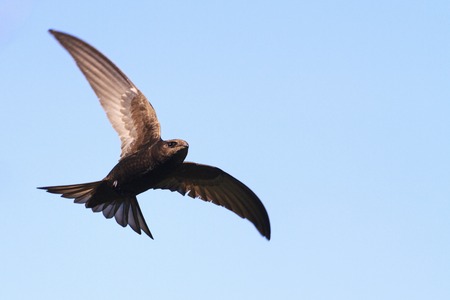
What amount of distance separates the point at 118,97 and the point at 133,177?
171cm

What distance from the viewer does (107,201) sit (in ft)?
34.8

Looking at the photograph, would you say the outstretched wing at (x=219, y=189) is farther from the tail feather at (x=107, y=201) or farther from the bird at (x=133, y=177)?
the tail feather at (x=107, y=201)

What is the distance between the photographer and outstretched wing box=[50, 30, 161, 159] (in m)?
10.7

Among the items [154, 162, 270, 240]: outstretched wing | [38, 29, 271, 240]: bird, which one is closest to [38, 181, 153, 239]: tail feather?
[38, 29, 271, 240]: bird

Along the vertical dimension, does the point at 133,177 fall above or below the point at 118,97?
below

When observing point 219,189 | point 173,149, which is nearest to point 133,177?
point 173,149

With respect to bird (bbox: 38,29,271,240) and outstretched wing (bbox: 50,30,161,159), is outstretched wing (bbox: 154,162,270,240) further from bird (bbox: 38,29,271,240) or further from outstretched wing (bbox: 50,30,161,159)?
outstretched wing (bbox: 50,30,161,159)

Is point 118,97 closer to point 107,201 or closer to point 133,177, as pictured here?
point 107,201

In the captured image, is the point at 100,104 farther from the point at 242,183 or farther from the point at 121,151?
the point at 242,183

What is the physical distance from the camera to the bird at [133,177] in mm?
10047

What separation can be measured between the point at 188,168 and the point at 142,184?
39.7 inches

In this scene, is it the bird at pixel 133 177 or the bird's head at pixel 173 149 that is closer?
the bird's head at pixel 173 149

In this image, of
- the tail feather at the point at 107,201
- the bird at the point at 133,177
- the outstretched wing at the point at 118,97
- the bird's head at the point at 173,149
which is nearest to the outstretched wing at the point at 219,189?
the bird at the point at 133,177

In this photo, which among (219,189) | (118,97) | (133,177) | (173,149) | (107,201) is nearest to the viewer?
(173,149)
